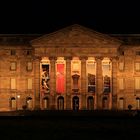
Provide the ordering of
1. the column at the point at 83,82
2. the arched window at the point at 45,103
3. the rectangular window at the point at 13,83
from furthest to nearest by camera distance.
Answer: the rectangular window at the point at 13,83 → the arched window at the point at 45,103 → the column at the point at 83,82

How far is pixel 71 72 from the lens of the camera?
92625 mm

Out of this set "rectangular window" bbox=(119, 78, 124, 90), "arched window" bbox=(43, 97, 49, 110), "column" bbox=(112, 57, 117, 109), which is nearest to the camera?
"column" bbox=(112, 57, 117, 109)

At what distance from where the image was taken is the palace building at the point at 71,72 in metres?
92.4

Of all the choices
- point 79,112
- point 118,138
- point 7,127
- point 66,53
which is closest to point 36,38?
point 66,53

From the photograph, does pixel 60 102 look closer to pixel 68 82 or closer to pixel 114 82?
pixel 68 82

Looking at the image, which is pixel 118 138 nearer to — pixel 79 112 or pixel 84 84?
pixel 79 112

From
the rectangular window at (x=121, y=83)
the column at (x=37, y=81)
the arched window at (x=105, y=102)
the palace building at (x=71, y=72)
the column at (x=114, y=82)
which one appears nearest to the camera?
the column at (x=114, y=82)

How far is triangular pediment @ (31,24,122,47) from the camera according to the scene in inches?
3659

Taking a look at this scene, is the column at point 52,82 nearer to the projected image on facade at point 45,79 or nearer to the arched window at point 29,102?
the projected image on facade at point 45,79

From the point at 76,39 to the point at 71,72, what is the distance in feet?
14.3

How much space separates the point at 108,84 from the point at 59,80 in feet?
20.8

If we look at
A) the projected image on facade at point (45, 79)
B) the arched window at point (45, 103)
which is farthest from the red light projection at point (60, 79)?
the arched window at point (45, 103)

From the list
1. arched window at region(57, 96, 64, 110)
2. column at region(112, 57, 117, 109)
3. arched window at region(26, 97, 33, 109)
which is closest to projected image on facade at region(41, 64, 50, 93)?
arched window at region(57, 96, 64, 110)

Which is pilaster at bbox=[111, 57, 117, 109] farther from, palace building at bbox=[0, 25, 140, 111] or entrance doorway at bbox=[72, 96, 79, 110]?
entrance doorway at bbox=[72, 96, 79, 110]
